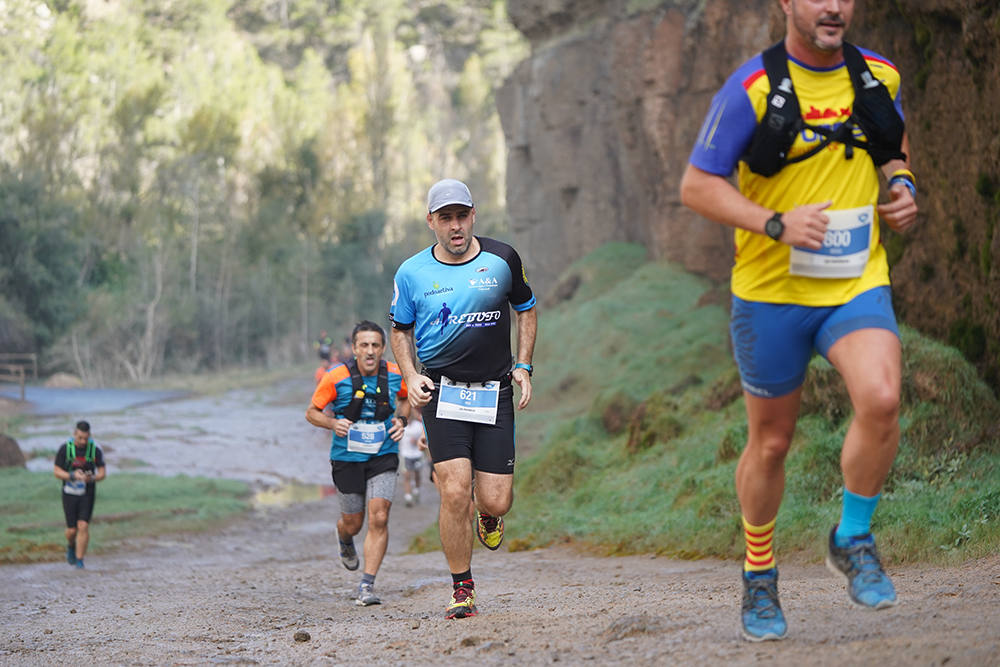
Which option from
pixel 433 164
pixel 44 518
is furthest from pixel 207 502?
pixel 433 164

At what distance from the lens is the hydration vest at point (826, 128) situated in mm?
4477

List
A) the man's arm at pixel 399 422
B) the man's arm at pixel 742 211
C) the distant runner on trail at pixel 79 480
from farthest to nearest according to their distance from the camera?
the distant runner on trail at pixel 79 480 → the man's arm at pixel 399 422 → the man's arm at pixel 742 211

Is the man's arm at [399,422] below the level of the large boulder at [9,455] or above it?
above

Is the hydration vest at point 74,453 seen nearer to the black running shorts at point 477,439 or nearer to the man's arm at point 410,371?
the man's arm at point 410,371

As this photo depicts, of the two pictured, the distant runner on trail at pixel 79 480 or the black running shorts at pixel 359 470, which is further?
the distant runner on trail at pixel 79 480

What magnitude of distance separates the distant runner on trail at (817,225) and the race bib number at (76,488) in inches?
455

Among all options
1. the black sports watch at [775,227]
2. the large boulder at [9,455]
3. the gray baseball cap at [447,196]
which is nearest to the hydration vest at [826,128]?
the black sports watch at [775,227]

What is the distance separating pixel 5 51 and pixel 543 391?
37.3 m

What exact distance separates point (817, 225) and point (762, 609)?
1478mm

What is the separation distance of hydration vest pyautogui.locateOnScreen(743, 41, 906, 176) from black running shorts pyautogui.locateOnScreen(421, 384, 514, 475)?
107 inches

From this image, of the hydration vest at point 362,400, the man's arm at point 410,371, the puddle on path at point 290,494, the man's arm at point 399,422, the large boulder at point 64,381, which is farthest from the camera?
the large boulder at point 64,381

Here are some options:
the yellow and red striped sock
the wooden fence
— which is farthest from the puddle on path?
the yellow and red striped sock

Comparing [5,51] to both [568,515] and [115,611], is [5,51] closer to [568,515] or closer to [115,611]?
[568,515]

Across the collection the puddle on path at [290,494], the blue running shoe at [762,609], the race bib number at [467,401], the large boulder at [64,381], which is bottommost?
the large boulder at [64,381]
